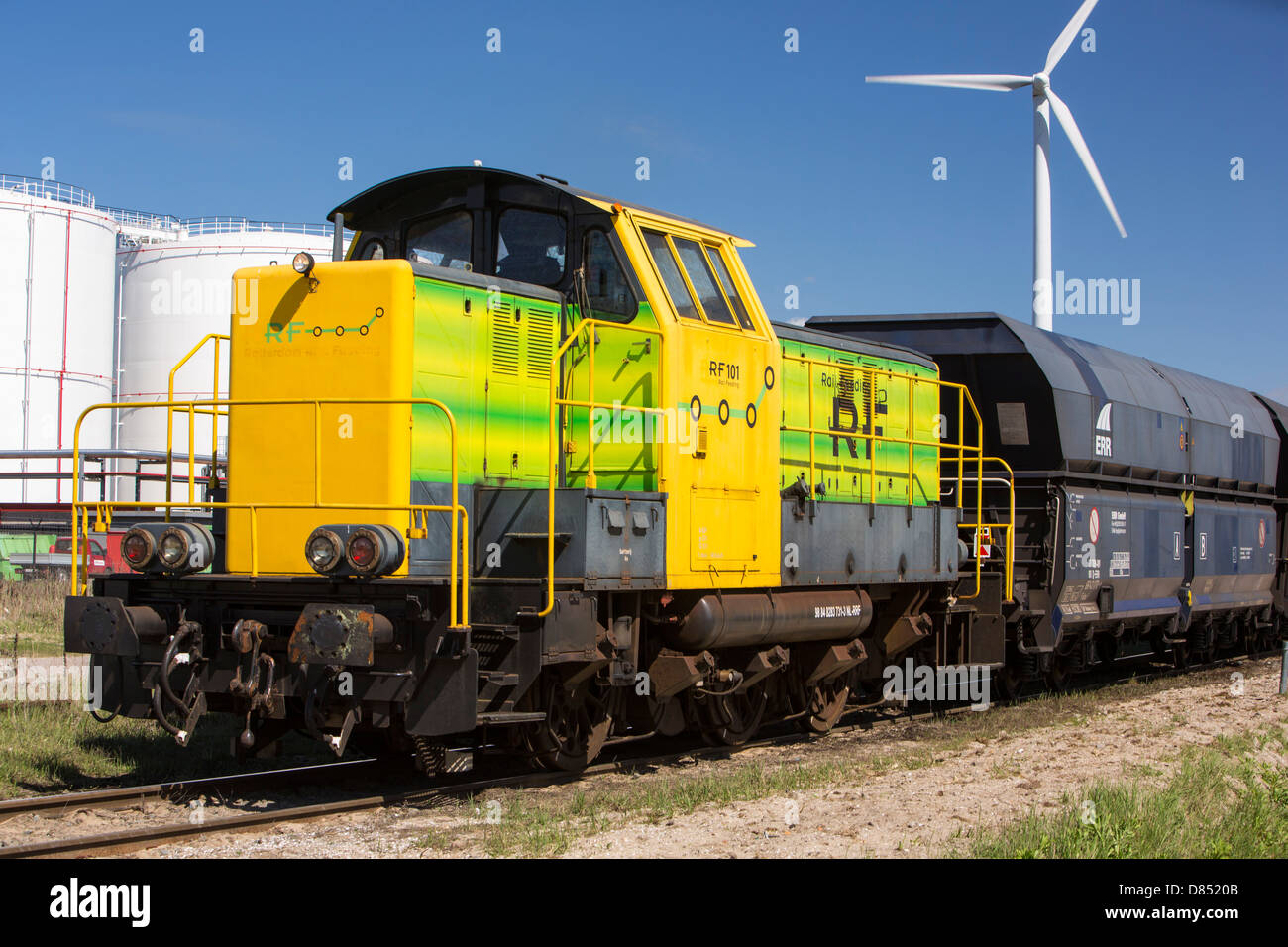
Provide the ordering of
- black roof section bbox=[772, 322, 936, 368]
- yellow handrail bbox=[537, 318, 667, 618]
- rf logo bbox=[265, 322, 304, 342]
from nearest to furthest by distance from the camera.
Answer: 1. yellow handrail bbox=[537, 318, 667, 618]
2. rf logo bbox=[265, 322, 304, 342]
3. black roof section bbox=[772, 322, 936, 368]

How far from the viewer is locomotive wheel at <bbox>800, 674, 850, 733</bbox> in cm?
1155

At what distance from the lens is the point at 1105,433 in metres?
15.6

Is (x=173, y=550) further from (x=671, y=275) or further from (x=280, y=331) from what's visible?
A: (x=671, y=275)

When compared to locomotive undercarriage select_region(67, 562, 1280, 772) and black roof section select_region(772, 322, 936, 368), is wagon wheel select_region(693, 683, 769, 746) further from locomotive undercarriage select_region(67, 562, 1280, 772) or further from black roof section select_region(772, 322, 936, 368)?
black roof section select_region(772, 322, 936, 368)

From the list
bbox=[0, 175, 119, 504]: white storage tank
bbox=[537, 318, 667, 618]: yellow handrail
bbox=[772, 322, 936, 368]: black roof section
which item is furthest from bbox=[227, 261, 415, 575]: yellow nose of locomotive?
bbox=[0, 175, 119, 504]: white storage tank

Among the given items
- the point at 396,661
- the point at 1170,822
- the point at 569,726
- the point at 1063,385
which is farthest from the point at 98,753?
the point at 1063,385

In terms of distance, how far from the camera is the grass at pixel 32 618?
1709 centimetres

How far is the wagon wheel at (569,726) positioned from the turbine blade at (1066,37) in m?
21.6

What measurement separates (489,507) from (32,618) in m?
14.3

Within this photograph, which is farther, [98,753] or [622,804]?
[98,753]

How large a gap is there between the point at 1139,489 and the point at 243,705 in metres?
13.0

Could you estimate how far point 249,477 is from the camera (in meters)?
8.63

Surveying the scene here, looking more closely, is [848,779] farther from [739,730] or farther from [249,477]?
[249,477]

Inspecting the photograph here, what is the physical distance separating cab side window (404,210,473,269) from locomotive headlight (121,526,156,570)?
2.86m
